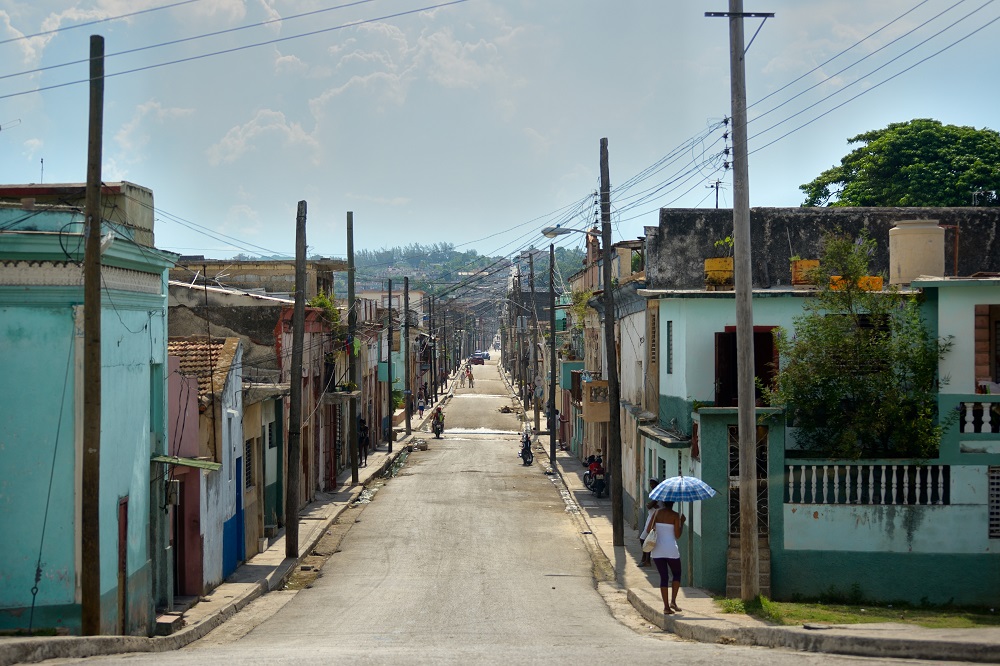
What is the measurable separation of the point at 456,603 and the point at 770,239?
1333cm

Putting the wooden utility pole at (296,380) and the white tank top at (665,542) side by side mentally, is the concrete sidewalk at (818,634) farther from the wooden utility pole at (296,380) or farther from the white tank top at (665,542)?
the wooden utility pole at (296,380)

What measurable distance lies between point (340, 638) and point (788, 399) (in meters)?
8.07

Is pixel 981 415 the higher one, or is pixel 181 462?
pixel 981 415

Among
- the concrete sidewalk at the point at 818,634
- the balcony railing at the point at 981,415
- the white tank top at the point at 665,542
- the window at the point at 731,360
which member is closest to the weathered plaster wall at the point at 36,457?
the white tank top at the point at 665,542

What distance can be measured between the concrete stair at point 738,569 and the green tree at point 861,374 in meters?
1.92

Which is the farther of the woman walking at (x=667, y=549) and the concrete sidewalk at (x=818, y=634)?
the woman walking at (x=667, y=549)

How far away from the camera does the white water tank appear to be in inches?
816

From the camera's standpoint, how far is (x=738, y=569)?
17531 millimetres

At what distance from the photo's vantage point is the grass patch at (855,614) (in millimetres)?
14065

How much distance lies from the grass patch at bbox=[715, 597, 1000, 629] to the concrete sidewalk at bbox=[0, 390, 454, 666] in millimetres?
7845

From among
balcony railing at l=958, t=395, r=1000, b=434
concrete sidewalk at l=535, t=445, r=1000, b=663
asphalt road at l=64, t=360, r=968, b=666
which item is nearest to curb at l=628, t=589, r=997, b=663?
concrete sidewalk at l=535, t=445, r=1000, b=663

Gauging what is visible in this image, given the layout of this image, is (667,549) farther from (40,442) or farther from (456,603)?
(40,442)

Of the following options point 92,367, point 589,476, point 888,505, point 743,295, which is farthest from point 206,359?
point 589,476

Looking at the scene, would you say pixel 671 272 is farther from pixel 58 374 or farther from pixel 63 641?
pixel 63 641
